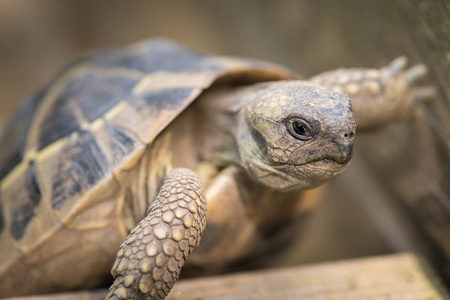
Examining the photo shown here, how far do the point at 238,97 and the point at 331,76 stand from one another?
65cm

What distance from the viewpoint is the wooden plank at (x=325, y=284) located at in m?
2.03

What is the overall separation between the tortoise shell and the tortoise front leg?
328 millimetres

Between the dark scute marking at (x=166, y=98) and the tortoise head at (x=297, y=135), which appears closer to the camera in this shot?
the tortoise head at (x=297, y=135)

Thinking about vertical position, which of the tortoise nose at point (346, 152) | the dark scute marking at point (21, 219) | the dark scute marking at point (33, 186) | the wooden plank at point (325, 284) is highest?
the dark scute marking at point (33, 186)

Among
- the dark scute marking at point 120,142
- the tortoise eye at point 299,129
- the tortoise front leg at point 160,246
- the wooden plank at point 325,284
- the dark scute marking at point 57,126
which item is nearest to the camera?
the tortoise front leg at point 160,246

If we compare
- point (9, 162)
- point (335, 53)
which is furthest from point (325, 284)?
point (335, 53)

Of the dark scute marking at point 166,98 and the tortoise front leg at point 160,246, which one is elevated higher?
→ the dark scute marking at point 166,98

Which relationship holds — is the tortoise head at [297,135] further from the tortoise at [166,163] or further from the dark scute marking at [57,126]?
the dark scute marking at [57,126]

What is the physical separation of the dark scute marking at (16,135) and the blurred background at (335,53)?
1718mm

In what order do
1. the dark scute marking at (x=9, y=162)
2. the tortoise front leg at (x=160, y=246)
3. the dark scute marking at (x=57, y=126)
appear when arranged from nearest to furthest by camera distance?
1. the tortoise front leg at (x=160, y=246)
2. the dark scute marking at (x=57, y=126)
3. the dark scute marking at (x=9, y=162)

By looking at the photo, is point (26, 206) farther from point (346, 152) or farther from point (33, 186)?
point (346, 152)

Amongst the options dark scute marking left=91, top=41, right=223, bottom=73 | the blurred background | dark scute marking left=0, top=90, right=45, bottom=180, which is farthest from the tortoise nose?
dark scute marking left=0, top=90, right=45, bottom=180

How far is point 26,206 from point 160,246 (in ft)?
3.09

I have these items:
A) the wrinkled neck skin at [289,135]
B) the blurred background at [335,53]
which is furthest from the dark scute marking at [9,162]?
the blurred background at [335,53]
